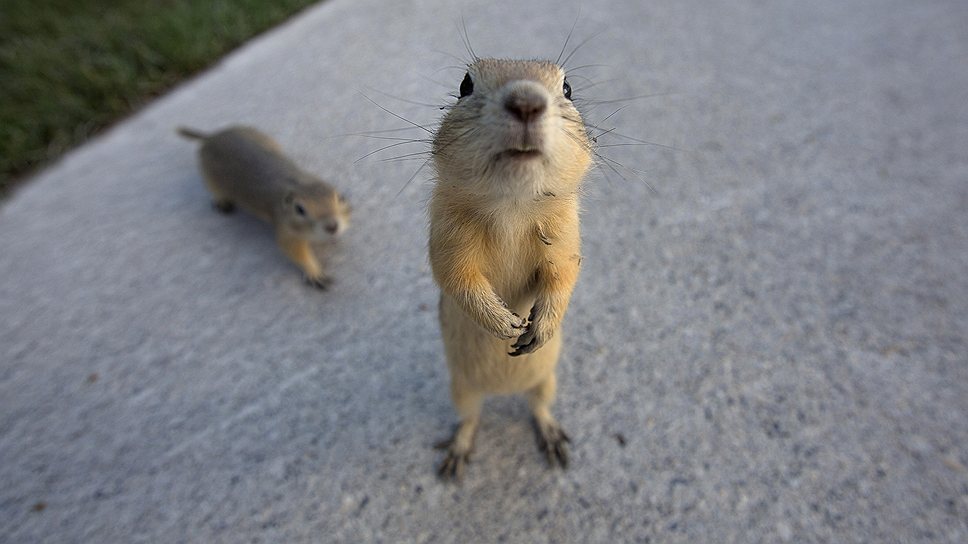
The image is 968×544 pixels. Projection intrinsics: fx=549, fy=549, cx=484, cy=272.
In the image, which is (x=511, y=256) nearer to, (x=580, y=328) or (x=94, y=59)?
(x=580, y=328)

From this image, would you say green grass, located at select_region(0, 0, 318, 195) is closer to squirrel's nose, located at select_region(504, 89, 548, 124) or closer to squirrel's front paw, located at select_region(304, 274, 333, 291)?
squirrel's front paw, located at select_region(304, 274, 333, 291)

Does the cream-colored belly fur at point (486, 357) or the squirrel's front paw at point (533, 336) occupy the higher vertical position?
the squirrel's front paw at point (533, 336)

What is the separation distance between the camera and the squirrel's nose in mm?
1062

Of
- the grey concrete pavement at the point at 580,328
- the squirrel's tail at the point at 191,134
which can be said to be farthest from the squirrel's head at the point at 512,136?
the squirrel's tail at the point at 191,134

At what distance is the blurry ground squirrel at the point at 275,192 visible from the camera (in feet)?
8.80

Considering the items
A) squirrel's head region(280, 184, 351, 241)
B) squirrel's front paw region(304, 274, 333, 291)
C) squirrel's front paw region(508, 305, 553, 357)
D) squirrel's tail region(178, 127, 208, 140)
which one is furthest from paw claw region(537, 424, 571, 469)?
squirrel's tail region(178, 127, 208, 140)

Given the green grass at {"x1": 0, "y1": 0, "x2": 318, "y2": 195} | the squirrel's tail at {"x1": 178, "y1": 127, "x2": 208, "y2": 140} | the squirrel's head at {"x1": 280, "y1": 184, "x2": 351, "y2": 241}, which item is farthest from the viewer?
the green grass at {"x1": 0, "y1": 0, "x2": 318, "y2": 195}

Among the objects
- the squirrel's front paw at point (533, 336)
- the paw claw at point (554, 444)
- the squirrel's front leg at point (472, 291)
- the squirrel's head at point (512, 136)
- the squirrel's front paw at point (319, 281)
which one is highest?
the squirrel's head at point (512, 136)

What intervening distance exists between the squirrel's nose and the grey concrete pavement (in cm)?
114

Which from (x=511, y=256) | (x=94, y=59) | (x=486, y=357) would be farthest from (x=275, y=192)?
(x=94, y=59)

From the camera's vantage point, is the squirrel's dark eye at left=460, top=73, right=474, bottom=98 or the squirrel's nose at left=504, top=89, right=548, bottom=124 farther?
the squirrel's dark eye at left=460, top=73, right=474, bottom=98

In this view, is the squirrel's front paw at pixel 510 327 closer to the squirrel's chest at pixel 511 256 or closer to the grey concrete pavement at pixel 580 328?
the squirrel's chest at pixel 511 256

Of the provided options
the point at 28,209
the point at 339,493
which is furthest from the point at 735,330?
the point at 28,209

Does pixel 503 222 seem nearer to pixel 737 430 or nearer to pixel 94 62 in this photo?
pixel 737 430
